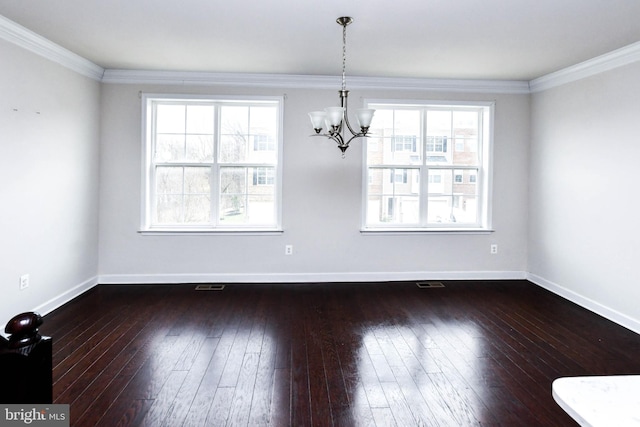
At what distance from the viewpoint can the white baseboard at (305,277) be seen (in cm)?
472

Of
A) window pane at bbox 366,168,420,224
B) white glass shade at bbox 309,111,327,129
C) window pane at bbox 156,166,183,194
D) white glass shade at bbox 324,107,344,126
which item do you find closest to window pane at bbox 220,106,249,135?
window pane at bbox 156,166,183,194

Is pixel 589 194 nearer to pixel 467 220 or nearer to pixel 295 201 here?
pixel 467 220

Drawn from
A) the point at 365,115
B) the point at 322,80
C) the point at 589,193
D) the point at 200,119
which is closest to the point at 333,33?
the point at 365,115

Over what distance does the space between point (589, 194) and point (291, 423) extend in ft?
12.4

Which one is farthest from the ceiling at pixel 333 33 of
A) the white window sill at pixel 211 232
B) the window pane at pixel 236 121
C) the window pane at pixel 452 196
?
the white window sill at pixel 211 232

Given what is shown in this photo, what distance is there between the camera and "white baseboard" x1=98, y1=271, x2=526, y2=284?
4723mm

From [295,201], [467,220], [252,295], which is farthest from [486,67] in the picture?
[252,295]

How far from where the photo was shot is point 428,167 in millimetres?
4988

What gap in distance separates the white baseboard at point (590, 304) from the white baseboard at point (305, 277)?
1.02ft

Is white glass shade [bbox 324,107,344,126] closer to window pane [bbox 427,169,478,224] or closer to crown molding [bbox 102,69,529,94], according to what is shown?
crown molding [bbox 102,69,529,94]

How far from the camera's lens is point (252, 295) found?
171 inches

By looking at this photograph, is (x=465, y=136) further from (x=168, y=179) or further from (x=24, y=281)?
(x=24, y=281)

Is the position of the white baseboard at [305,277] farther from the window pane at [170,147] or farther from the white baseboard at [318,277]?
the window pane at [170,147]

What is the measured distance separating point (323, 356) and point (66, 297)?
2.90 m
